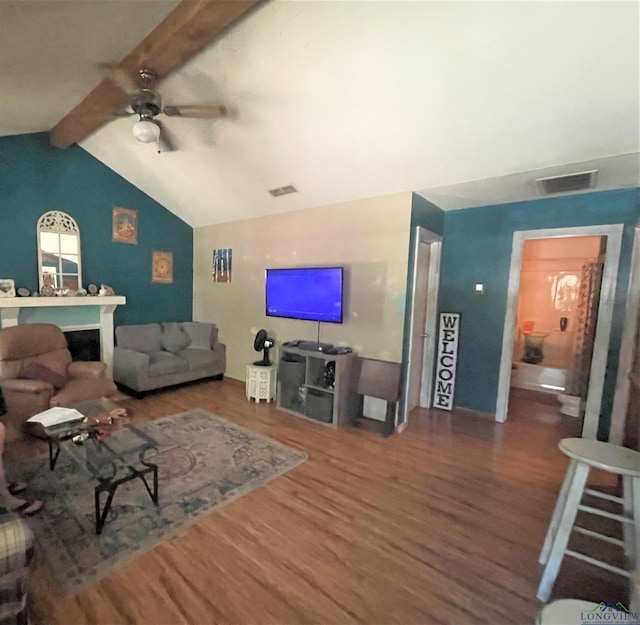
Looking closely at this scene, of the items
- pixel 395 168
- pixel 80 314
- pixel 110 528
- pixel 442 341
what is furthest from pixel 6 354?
pixel 442 341

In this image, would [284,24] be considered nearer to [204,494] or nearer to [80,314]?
[204,494]

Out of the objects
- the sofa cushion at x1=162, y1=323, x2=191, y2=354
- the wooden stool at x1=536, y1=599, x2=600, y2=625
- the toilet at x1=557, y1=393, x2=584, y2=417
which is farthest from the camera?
the sofa cushion at x1=162, y1=323, x2=191, y2=354

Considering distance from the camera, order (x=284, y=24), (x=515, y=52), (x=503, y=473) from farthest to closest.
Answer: (x=503, y=473)
(x=284, y=24)
(x=515, y=52)

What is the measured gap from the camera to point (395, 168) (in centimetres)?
299

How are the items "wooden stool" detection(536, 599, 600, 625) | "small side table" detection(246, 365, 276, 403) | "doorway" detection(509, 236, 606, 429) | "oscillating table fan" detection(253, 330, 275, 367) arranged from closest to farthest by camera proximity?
"wooden stool" detection(536, 599, 600, 625) → "small side table" detection(246, 365, 276, 403) → "oscillating table fan" detection(253, 330, 275, 367) → "doorway" detection(509, 236, 606, 429)

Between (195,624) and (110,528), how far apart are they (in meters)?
0.86

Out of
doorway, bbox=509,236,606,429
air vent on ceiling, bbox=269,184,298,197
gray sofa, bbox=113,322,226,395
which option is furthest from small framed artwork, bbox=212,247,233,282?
doorway, bbox=509,236,606,429

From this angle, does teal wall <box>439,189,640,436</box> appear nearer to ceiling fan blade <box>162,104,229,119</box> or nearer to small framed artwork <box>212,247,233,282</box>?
ceiling fan blade <box>162,104,229,119</box>

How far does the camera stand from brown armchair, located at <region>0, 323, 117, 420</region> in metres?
2.90

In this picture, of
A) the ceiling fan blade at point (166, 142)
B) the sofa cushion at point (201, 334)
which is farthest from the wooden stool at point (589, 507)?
the sofa cushion at point (201, 334)

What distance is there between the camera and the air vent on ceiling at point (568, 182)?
2.71 metres

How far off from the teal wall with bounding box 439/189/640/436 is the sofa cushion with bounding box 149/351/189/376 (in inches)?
133

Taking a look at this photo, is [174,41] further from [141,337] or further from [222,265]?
[141,337]

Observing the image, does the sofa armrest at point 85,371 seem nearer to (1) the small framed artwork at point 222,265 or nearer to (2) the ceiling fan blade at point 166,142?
(1) the small framed artwork at point 222,265
